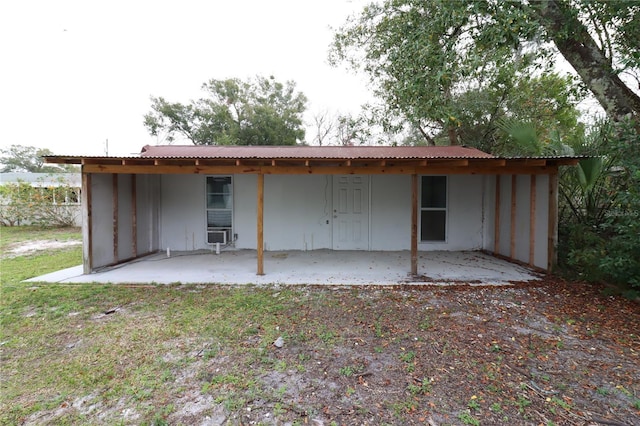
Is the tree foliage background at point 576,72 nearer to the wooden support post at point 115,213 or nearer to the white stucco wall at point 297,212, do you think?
the white stucco wall at point 297,212

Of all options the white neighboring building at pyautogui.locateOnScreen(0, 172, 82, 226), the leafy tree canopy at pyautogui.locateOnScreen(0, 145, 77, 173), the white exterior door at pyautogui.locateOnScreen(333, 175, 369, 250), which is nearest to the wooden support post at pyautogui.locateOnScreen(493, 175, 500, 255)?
the white exterior door at pyautogui.locateOnScreen(333, 175, 369, 250)

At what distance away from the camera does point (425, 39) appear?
16.3 ft

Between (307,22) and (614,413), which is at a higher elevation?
(307,22)

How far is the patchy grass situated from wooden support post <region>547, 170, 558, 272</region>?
0.95 m

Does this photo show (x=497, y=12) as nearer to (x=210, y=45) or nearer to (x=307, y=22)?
(x=307, y=22)

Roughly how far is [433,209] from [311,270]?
3.87m

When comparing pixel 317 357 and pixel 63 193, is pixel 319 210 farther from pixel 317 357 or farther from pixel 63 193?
pixel 63 193

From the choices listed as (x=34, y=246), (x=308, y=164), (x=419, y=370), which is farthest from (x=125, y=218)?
(x=419, y=370)

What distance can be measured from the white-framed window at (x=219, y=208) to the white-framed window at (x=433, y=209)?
16.9 ft

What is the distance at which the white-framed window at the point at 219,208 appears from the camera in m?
7.73

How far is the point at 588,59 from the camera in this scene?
4.91 metres

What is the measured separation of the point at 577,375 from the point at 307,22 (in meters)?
10.4

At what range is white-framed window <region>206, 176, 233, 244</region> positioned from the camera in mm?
7734

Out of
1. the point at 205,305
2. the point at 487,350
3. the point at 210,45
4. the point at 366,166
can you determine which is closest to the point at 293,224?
the point at 366,166
